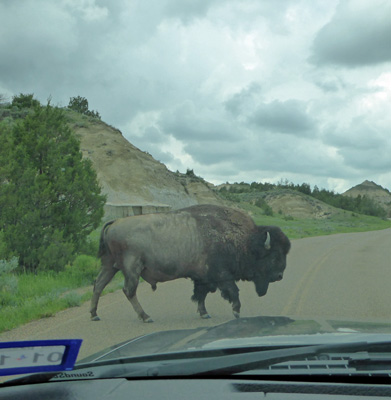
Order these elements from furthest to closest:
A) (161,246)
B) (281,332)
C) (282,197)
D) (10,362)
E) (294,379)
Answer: (282,197)
(161,246)
(281,332)
(294,379)
(10,362)

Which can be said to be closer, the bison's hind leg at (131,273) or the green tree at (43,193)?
the bison's hind leg at (131,273)

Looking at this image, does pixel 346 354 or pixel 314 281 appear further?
pixel 314 281

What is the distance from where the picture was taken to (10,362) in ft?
6.68

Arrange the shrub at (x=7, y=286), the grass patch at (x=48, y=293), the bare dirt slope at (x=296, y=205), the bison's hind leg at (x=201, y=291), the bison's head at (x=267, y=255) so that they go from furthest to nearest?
the bare dirt slope at (x=296, y=205) → the shrub at (x=7, y=286) → the grass patch at (x=48, y=293) → the bison's head at (x=267, y=255) → the bison's hind leg at (x=201, y=291)

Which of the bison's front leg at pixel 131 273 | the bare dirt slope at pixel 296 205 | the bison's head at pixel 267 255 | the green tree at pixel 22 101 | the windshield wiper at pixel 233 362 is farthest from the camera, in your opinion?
the bare dirt slope at pixel 296 205

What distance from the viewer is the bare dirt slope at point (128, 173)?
44.8 metres

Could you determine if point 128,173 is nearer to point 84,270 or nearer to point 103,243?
point 84,270

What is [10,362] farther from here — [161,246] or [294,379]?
[161,246]

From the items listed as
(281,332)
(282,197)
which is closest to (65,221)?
(281,332)

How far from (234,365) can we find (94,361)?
718 mm

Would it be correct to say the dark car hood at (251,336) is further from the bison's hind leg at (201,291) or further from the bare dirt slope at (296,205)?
the bare dirt slope at (296,205)

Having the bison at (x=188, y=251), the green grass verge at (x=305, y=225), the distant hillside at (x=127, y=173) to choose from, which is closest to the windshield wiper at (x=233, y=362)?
the bison at (x=188, y=251)

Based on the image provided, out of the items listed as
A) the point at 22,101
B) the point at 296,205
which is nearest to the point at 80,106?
the point at 22,101

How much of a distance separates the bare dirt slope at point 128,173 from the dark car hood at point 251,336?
3869cm
